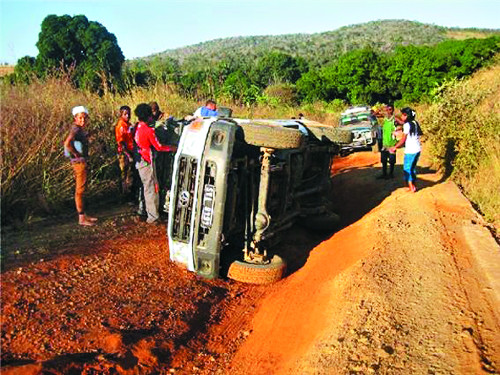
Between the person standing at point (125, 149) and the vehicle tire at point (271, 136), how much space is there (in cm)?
316

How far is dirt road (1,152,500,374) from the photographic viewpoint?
141 inches

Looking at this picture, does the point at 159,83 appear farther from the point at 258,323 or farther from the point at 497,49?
the point at 497,49

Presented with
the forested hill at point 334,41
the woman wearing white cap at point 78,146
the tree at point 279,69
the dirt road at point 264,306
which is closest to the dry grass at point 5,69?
the woman wearing white cap at point 78,146

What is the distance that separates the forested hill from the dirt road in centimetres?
4745

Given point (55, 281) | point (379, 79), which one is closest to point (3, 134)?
point (55, 281)

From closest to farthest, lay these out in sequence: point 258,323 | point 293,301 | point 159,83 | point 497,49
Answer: point 258,323 → point 293,301 → point 159,83 → point 497,49

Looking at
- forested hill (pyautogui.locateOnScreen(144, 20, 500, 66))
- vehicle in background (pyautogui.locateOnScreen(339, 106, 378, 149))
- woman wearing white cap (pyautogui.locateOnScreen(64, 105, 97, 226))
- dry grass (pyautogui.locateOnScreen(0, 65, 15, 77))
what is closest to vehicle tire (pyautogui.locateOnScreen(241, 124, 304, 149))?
woman wearing white cap (pyautogui.locateOnScreen(64, 105, 97, 226))

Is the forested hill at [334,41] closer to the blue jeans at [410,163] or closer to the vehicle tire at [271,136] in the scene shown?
the blue jeans at [410,163]

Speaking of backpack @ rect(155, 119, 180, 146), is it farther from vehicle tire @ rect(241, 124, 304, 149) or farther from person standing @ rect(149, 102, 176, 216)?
vehicle tire @ rect(241, 124, 304, 149)

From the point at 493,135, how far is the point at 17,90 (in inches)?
356

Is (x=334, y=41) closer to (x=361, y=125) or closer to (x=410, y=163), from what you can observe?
(x=361, y=125)

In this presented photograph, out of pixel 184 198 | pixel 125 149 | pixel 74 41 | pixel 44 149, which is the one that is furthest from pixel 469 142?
pixel 74 41

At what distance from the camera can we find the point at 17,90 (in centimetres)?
804

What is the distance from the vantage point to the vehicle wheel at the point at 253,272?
5.20m
